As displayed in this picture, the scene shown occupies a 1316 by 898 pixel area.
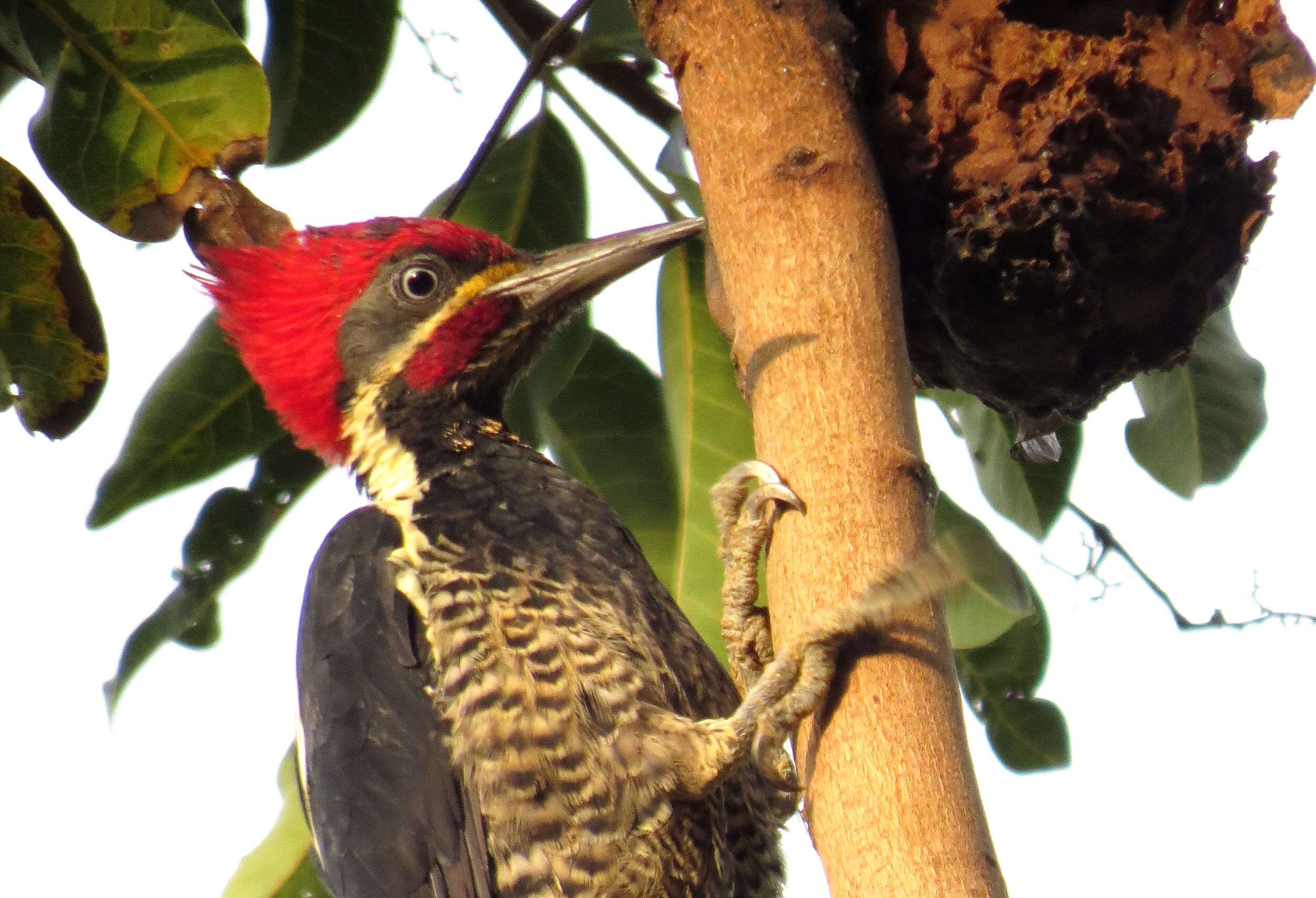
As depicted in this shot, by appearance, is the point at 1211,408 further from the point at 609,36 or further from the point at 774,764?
the point at 609,36

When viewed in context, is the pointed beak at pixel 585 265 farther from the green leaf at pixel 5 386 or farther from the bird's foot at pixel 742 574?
the green leaf at pixel 5 386

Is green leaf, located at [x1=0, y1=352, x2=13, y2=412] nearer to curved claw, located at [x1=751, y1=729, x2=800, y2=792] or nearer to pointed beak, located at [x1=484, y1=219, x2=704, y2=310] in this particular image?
pointed beak, located at [x1=484, y1=219, x2=704, y2=310]

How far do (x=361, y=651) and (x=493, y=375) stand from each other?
69 centimetres

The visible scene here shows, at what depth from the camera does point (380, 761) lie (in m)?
2.46

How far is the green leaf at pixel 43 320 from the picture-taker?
236cm

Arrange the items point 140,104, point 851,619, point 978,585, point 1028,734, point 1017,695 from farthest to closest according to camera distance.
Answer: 1. point 1028,734
2. point 1017,695
3. point 140,104
4. point 978,585
5. point 851,619

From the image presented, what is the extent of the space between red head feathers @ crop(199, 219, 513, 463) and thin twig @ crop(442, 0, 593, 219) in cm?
16

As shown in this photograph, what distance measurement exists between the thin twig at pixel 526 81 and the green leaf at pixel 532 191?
26cm

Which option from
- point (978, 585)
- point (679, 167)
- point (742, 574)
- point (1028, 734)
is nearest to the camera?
point (978, 585)

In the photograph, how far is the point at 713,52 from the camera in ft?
6.28

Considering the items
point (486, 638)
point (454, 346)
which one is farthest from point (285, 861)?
point (454, 346)

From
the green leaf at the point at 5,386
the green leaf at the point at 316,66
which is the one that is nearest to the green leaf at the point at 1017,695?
the green leaf at the point at 316,66

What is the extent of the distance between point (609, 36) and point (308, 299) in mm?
820

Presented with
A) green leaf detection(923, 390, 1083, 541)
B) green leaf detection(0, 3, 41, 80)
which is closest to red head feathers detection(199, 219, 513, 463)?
green leaf detection(0, 3, 41, 80)
